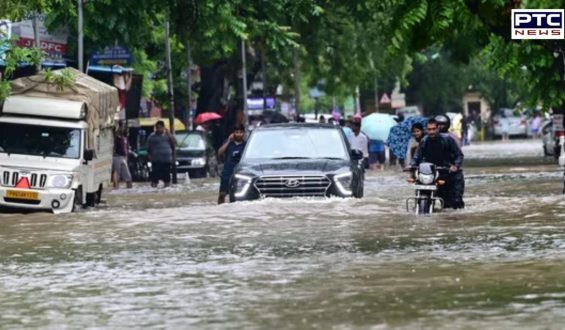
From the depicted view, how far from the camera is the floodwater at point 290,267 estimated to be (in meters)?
11.6

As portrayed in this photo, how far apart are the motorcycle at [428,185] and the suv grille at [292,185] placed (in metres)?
1.49

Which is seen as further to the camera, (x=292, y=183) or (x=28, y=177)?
(x=28, y=177)

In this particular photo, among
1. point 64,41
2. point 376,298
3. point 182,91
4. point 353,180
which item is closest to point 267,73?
point 182,91

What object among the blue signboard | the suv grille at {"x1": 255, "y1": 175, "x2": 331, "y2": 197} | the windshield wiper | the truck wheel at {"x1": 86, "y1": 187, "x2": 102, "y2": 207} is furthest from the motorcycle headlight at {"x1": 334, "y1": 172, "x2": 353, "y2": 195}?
the blue signboard

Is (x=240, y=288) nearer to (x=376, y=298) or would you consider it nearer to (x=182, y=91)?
(x=376, y=298)

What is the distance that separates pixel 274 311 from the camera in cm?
1192

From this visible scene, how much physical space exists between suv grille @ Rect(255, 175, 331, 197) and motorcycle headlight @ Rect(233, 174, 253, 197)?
0.65 ft

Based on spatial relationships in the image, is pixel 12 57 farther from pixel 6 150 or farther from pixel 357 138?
pixel 357 138

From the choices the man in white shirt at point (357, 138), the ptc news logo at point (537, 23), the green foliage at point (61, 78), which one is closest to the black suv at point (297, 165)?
the ptc news logo at point (537, 23)

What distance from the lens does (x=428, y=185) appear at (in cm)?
2195

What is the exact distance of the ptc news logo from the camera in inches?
722

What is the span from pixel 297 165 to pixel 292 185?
21.5 inches

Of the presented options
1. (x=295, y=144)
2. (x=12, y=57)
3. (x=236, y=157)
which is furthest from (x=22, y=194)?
(x=295, y=144)

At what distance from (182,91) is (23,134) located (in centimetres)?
3196
